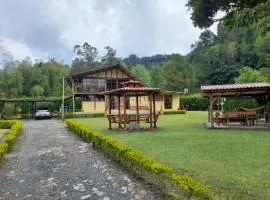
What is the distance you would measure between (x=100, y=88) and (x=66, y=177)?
29.4m

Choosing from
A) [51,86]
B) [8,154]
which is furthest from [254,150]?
[51,86]

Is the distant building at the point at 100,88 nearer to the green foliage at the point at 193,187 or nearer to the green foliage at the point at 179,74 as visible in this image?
the green foliage at the point at 179,74

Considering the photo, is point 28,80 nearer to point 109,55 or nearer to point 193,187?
point 109,55

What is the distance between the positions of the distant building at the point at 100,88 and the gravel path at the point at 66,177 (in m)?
24.3

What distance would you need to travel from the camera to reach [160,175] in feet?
20.3

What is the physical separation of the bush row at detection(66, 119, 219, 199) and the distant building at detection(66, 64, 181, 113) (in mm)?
25824

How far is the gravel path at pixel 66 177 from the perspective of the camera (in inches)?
248

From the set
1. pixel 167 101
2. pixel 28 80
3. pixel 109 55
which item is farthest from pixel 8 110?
pixel 109 55

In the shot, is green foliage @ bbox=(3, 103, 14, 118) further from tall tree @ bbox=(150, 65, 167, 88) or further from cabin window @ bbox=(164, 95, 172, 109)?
tall tree @ bbox=(150, 65, 167, 88)

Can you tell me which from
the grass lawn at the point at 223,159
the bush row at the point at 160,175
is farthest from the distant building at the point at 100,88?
the bush row at the point at 160,175

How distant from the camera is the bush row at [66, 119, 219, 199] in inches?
192

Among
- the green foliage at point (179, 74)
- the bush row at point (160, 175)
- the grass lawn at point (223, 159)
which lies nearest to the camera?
the bush row at point (160, 175)

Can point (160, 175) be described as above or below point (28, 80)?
below

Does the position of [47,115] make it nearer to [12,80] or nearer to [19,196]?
[12,80]
